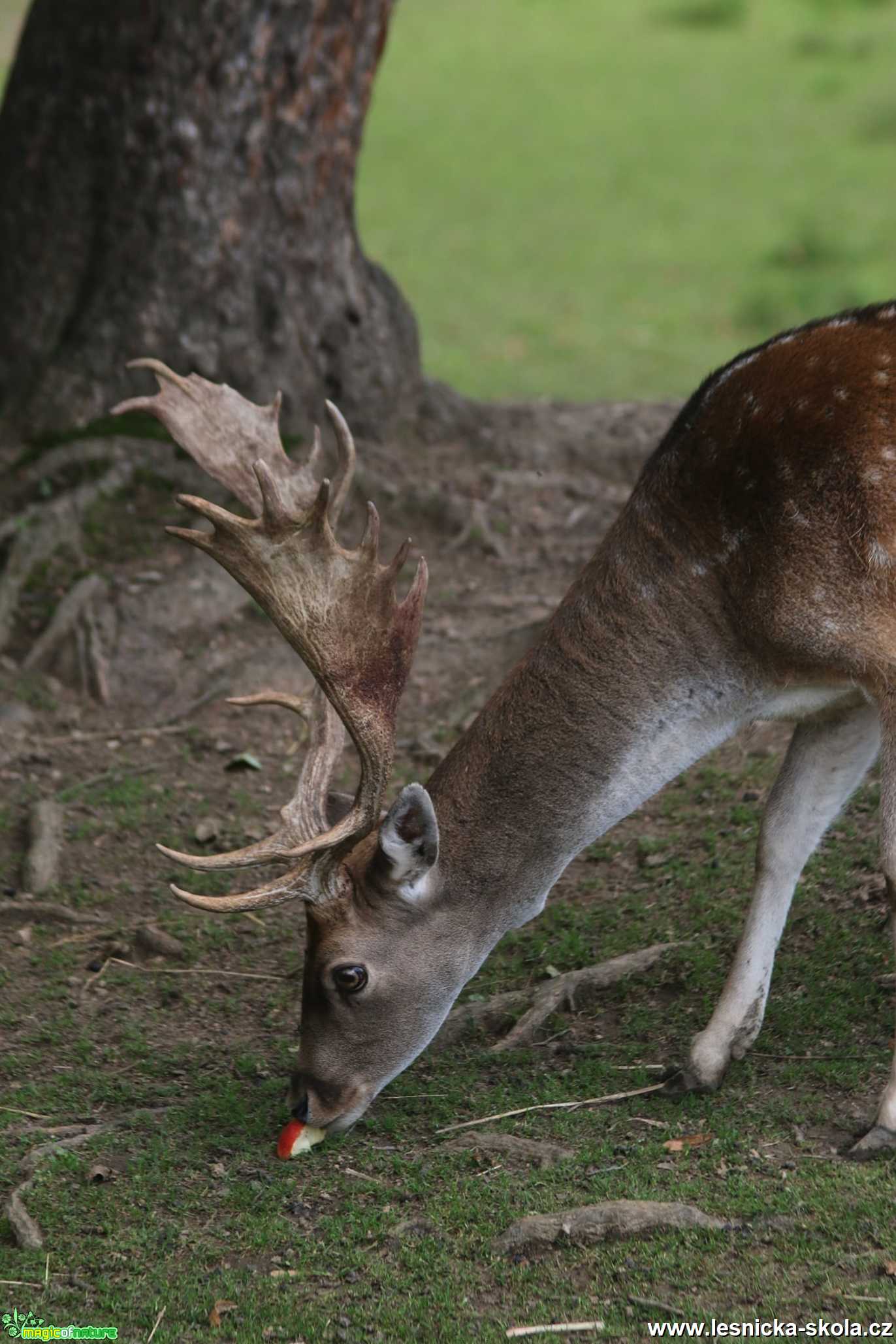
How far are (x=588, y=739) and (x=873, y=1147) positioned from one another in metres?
1.16

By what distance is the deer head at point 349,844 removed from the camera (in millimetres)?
4047

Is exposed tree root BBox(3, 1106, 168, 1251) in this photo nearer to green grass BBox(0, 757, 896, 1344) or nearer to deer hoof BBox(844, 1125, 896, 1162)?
green grass BBox(0, 757, 896, 1344)

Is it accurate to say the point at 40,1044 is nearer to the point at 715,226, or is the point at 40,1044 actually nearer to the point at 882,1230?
the point at 882,1230

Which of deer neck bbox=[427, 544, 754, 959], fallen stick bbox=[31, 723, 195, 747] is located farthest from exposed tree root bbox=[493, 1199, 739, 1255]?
fallen stick bbox=[31, 723, 195, 747]

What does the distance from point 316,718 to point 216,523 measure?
25.2 inches

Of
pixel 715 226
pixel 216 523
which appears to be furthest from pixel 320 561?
pixel 715 226

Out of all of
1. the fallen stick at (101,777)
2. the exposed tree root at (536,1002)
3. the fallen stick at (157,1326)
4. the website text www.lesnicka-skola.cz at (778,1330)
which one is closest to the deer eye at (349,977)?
the exposed tree root at (536,1002)

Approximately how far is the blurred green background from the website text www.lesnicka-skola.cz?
29.2ft

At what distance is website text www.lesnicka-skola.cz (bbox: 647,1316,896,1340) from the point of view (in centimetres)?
313

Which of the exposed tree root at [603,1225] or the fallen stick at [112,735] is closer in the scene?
the exposed tree root at [603,1225]

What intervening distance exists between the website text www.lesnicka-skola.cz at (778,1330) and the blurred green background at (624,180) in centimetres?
891

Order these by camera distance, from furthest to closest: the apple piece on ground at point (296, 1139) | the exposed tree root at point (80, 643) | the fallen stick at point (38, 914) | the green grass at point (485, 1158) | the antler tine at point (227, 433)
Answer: the exposed tree root at point (80, 643), the fallen stick at point (38, 914), the antler tine at point (227, 433), the apple piece on ground at point (296, 1139), the green grass at point (485, 1158)

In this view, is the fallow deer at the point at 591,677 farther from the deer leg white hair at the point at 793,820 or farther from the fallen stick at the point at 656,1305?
the fallen stick at the point at 656,1305

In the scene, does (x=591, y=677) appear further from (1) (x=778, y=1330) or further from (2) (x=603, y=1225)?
(1) (x=778, y=1330)
